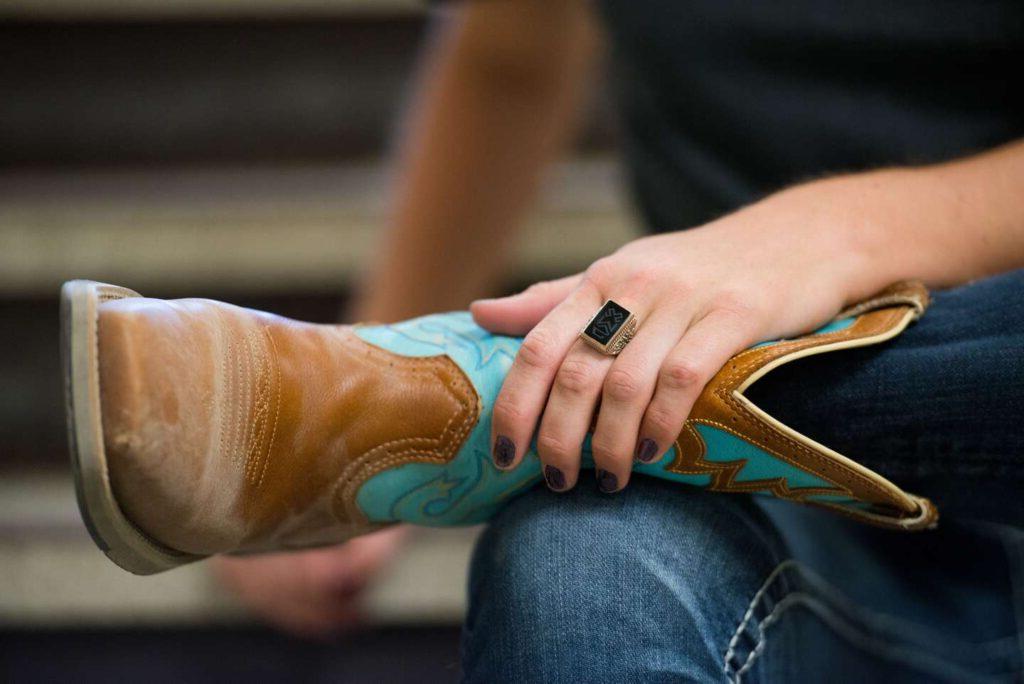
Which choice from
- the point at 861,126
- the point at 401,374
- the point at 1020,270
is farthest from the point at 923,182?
the point at 401,374

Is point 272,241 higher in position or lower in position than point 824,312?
lower

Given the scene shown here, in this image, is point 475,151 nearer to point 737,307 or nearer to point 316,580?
point 316,580

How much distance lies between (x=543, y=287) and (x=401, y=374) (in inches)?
4.1

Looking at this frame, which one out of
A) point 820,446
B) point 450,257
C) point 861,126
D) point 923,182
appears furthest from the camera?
point 450,257

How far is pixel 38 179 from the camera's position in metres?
1.86

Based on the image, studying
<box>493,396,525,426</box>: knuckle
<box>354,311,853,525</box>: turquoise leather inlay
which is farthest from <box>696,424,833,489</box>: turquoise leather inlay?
<box>493,396,525,426</box>: knuckle

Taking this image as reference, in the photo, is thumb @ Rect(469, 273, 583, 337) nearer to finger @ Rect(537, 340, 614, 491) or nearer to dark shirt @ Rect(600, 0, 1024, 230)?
finger @ Rect(537, 340, 614, 491)

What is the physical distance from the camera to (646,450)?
1.63ft

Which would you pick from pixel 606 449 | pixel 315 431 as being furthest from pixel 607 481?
pixel 315 431

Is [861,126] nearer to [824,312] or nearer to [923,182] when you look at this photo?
[923,182]

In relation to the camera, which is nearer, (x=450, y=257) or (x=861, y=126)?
(x=861, y=126)

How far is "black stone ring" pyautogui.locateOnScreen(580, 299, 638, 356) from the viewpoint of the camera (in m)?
0.49

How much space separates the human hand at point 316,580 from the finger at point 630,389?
0.54m

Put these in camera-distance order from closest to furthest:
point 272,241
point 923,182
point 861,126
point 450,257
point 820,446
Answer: point 820,446 → point 923,182 → point 861,126 → point 450,257 → point 272,241
